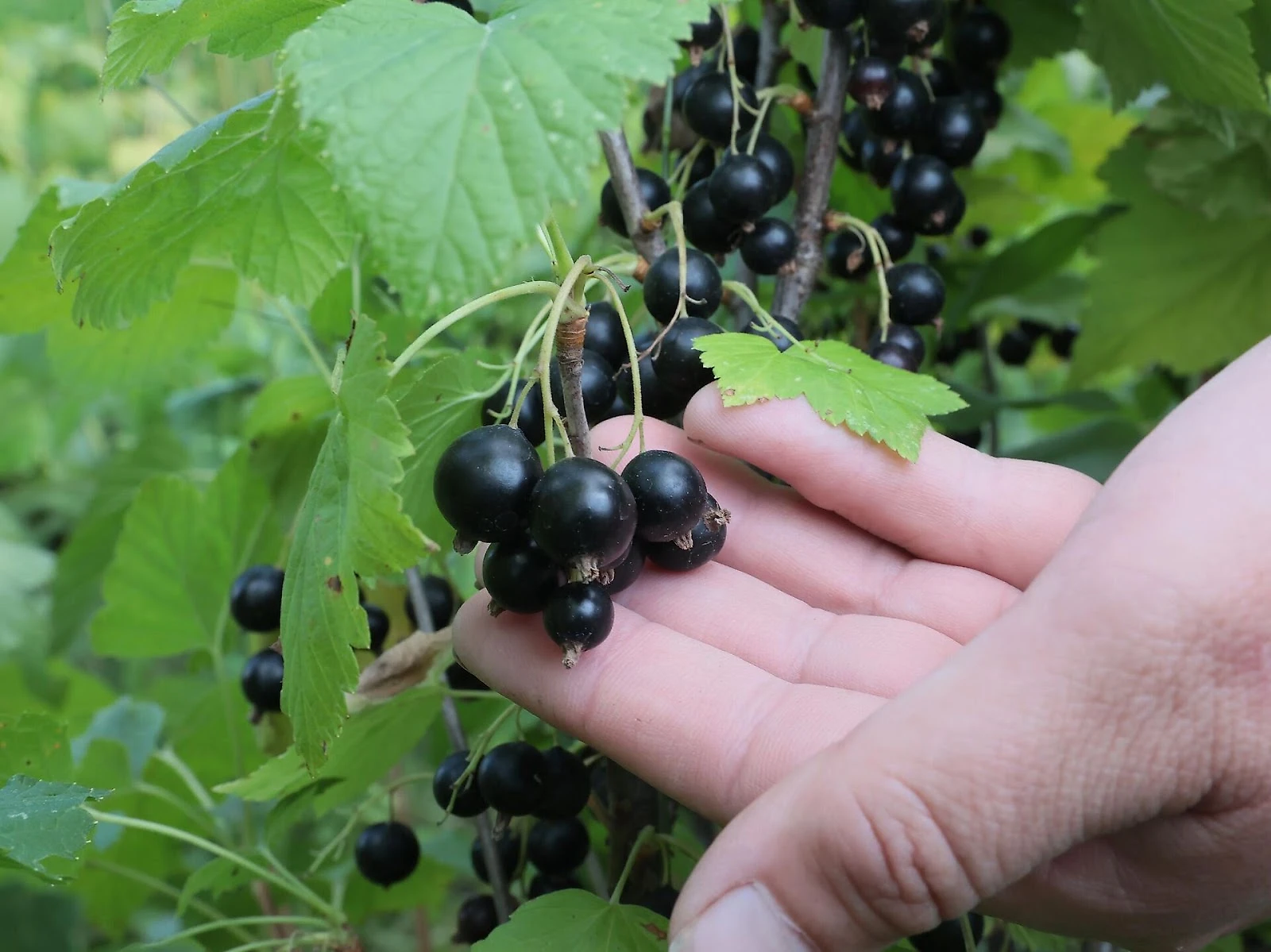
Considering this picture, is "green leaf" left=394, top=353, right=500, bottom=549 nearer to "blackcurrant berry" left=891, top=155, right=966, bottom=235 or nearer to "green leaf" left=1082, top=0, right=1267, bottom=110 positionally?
"blackcurrant berry" left=891, top=155, right=966, bottom=235

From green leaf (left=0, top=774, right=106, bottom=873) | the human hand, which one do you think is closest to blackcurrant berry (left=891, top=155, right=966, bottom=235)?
the human hand

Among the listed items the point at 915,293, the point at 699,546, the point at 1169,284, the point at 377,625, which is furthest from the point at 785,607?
the point at 1169,284

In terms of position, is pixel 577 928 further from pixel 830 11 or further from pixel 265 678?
pixel 830 11

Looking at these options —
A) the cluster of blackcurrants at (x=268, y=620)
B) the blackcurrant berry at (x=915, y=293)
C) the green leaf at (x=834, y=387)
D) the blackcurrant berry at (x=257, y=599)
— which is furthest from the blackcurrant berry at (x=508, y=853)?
the blackcurrant berry at (x=915, y=293)

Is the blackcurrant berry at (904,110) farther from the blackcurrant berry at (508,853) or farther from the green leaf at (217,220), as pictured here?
the blackcurrant berry at (508,853)

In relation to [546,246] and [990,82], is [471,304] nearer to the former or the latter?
[546,246]

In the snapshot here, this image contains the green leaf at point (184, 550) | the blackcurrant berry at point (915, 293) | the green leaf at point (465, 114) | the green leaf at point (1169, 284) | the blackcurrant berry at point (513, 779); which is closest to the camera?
the green leaf at point (465, 114)
